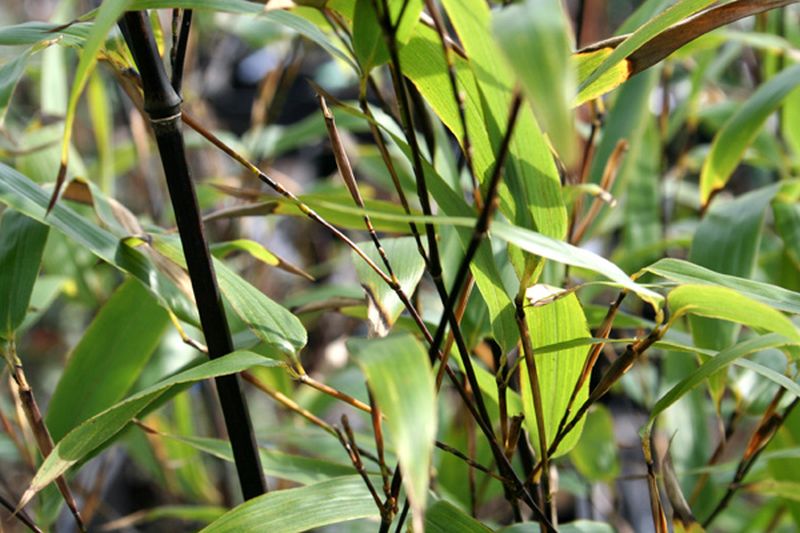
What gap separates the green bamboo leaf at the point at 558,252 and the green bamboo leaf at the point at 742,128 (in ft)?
0.86

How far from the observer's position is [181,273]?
381 mm

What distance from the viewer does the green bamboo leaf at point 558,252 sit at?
258mm

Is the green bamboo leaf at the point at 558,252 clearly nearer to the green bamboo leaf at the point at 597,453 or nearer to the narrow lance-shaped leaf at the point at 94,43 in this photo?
the narrow lance-shaped leaf at the point at 94,43

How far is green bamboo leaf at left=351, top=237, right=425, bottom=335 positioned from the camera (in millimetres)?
345

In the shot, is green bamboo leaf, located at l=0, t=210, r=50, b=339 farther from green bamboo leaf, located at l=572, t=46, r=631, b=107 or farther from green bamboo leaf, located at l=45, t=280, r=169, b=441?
green bamboo leaf, located at l=572, t=46, r=631, b=107

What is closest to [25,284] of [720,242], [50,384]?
[720,242]

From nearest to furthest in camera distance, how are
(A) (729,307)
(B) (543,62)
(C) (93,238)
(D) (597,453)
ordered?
(B) (543,62) < (A) (729,307) < (C) (93,238) < (D) (597,453)

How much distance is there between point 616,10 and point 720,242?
155cm

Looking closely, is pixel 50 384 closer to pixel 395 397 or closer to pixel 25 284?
pixel 25 284

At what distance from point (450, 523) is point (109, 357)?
0.22 m

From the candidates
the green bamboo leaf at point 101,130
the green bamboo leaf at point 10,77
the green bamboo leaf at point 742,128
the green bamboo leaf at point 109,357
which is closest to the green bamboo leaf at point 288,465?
the green bamboo leaf at point 109,357

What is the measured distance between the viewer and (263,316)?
1.13 ft

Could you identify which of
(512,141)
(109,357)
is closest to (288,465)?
(109,357)

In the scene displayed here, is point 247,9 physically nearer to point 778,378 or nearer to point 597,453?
point 778,378
